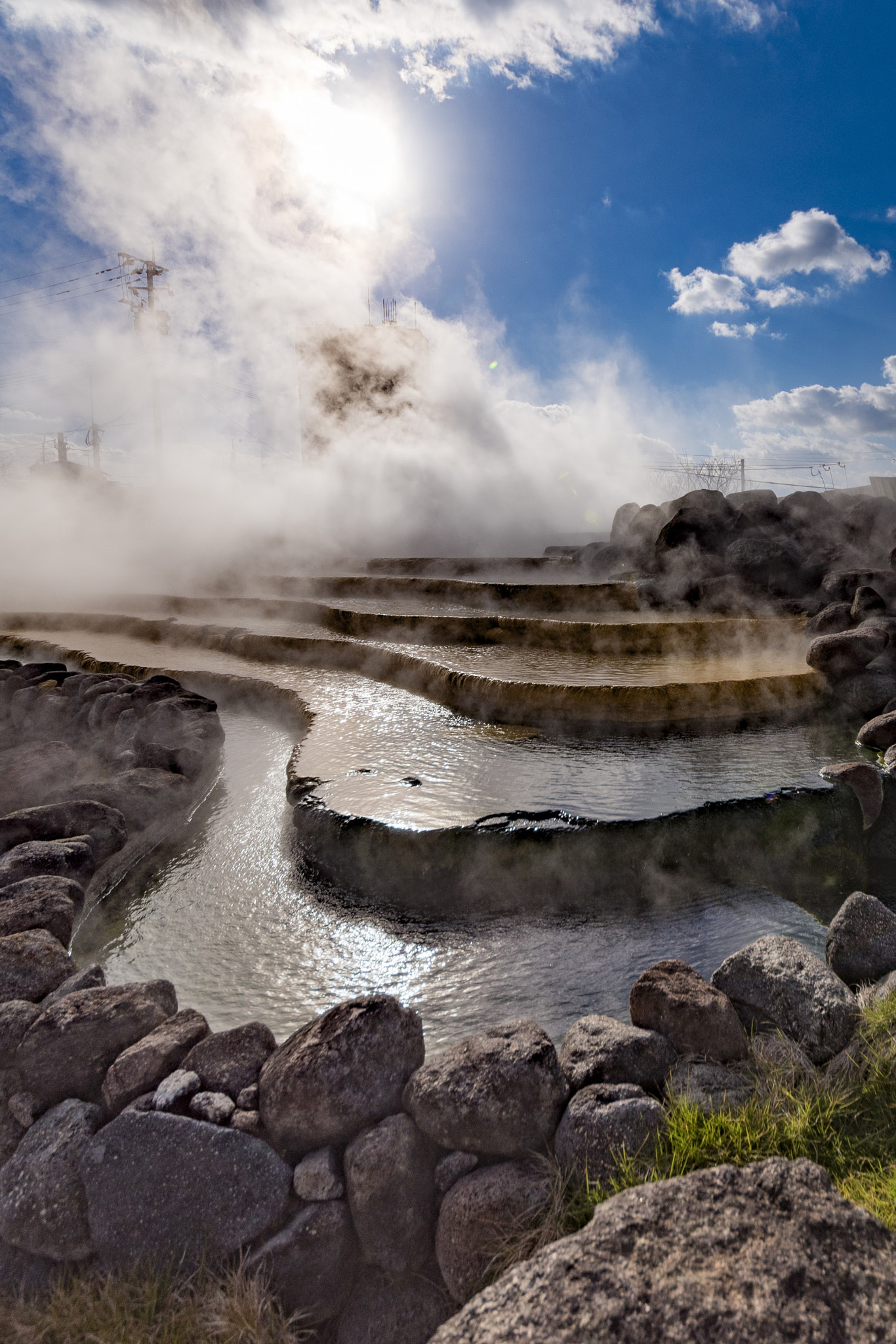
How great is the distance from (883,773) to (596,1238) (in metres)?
3.73

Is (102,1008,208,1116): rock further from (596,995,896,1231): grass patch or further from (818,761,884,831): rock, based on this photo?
(818,761,884,831): rock

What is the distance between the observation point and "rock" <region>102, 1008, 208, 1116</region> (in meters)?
1.83

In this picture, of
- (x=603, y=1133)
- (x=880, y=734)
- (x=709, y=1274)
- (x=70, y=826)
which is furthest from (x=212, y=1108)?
(x=880, y=734)

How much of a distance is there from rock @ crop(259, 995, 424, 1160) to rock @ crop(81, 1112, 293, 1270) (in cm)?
8

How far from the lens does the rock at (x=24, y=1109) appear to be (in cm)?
187

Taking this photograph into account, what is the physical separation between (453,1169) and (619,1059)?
47 centimetres

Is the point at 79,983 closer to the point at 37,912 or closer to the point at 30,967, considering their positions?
the point at 30,967

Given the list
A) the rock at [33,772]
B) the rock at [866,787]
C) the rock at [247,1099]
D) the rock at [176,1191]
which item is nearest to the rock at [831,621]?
the rock at [866,787]

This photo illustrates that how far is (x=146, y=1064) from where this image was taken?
1.86m

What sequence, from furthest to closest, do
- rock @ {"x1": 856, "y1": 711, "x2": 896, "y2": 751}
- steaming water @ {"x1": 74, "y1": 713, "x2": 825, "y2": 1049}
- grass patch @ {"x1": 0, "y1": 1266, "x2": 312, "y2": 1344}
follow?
1. rock @ {"x1": 856, "y1": 711, "x2": 896, "y2": 751}
2. steaming water @ {"x1": 74, "y1": 713, "x2": 825, "y2": 1049}
3. grass patch @ {"x1": 0, "y1": 1266, "x2": 312, "y2": 1344}

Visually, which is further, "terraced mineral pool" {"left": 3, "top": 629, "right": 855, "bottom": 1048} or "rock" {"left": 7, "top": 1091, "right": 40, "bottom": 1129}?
"terraced mineral pool" {"left": 3, "top": 629, "right": 855, "bottom": 1048}

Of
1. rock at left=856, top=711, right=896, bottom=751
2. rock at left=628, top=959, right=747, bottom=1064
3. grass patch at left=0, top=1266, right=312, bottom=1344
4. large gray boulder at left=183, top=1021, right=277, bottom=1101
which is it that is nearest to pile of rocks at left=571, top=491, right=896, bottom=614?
rock at left=856, top=711, right=896, bottom=751

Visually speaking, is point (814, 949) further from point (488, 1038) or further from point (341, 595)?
point (341, 595)

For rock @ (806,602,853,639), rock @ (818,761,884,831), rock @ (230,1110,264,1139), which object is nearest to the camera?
rock @ (230,1110,264,1139)
